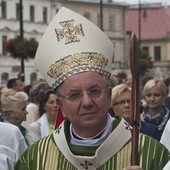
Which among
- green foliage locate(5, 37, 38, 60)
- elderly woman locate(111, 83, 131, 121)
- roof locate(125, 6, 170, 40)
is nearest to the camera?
elderly woman locate(111, 83, 131, 121)

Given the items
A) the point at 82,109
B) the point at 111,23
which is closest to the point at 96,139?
the point at 82,109

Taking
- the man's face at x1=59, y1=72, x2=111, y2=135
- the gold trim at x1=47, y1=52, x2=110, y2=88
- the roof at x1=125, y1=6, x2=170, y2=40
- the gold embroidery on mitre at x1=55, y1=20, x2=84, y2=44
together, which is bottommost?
the roof at x1=125, y1=6, x2=170, y2=40

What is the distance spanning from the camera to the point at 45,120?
7562mm

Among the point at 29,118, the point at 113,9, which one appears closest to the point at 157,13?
the point at 113,9

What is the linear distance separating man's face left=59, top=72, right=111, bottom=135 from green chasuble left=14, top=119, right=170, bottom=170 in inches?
4.6

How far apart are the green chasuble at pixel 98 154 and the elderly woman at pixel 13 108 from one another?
3.07 meters

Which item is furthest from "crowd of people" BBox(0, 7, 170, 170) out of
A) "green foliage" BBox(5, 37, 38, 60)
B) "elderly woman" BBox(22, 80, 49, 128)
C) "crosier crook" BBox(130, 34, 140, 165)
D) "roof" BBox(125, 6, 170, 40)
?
"roof" BBox(125, 6, 170, 40)

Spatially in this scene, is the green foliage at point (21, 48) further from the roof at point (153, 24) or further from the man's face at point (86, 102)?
the roof at point (153, 24)

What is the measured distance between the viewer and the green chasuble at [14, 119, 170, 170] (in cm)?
380

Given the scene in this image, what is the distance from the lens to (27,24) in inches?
2709

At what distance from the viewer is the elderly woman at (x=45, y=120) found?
7.23m

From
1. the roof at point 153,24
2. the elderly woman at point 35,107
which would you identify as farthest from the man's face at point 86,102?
the roof at point 153,24

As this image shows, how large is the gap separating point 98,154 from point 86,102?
31 cm

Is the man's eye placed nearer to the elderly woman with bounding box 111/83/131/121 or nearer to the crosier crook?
the crosier crook
